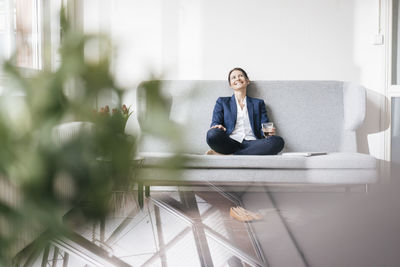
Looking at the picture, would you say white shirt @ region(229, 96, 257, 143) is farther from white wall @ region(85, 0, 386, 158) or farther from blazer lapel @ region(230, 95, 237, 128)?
white wall @ region(85, 0, 386, 158)

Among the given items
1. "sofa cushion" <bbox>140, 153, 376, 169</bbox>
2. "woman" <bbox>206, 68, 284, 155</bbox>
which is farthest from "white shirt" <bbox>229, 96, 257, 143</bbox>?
"sofa cushion" <bbox>140, 153, 376, 169</bbox>

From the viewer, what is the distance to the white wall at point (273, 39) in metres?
3.30

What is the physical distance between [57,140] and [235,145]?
8.92 ft

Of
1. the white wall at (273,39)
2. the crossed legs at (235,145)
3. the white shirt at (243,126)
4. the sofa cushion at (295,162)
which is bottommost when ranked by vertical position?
the sofa cushion at (295,162)

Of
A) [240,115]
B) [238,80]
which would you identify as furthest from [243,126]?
[238,80]

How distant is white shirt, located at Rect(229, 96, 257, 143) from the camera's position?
3049mm

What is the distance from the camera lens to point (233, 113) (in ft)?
9.94

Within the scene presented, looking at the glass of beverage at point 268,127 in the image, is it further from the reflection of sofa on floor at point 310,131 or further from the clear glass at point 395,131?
the clear glass at point 395,131

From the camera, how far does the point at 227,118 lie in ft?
9.95

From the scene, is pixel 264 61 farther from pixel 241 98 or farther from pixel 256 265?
pixel 256 265

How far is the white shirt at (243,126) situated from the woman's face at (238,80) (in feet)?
0.40

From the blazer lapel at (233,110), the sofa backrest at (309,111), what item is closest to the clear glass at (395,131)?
the sofa backrest at (309,111)

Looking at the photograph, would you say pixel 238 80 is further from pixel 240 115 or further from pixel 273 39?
pixel 273 39

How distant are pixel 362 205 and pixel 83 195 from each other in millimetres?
2888
